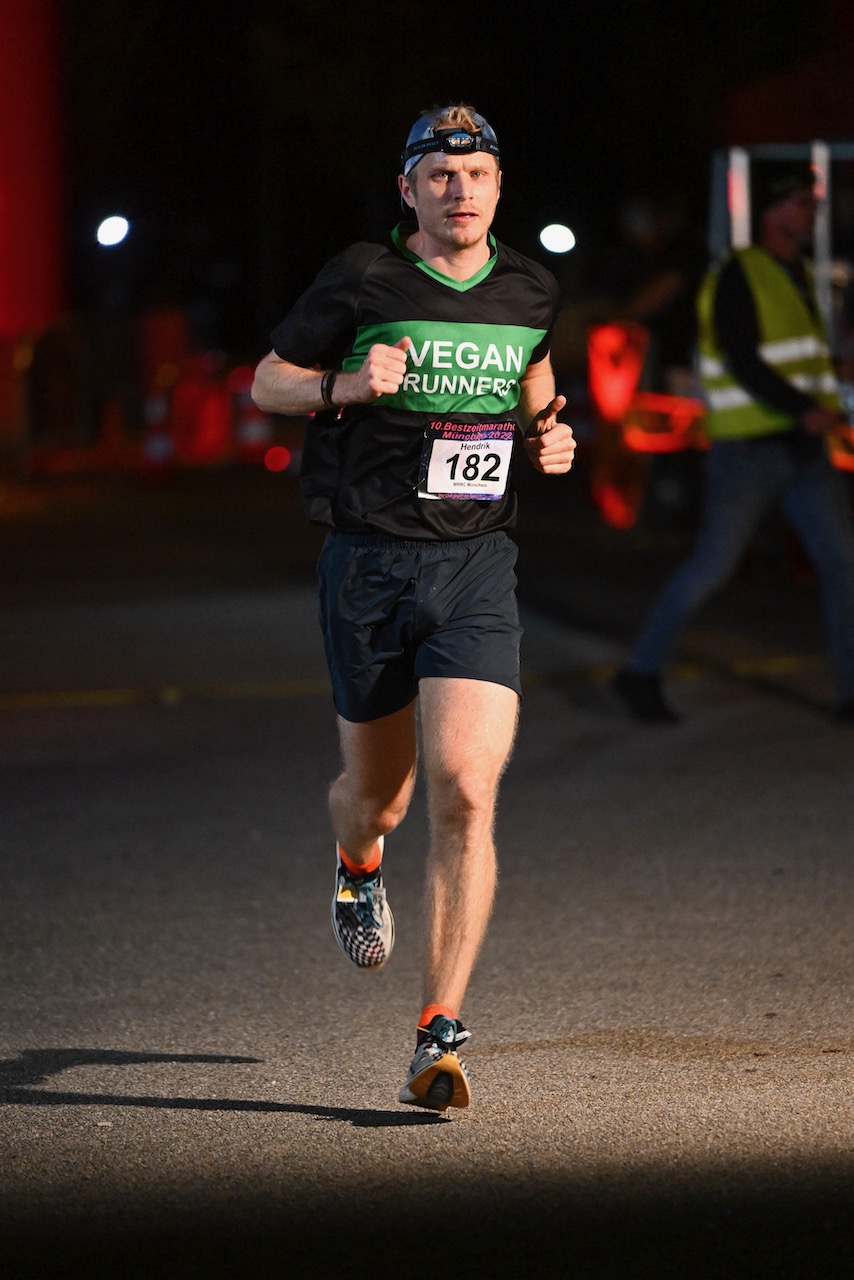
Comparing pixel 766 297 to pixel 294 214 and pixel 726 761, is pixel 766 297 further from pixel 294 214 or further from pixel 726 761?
pixel 294 214

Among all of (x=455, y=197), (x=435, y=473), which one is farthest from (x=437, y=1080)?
(x=455, y=197)

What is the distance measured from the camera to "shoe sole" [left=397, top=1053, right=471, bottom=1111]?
436cm

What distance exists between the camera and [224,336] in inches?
2739

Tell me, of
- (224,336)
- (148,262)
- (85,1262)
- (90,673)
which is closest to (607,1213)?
(85,1262)

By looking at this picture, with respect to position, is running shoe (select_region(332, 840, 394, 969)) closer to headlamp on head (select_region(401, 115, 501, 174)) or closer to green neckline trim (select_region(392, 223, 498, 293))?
green neckline trim (select_region(392, 223, 498, 293))

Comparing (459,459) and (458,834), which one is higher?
(459,459)

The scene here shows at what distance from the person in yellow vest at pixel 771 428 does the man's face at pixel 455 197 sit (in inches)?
167

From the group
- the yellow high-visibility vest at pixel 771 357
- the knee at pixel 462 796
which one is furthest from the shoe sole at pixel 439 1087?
the yellow high-visibility vest at pixel 771 357

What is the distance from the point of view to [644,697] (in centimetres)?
916

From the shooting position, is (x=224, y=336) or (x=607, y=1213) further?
(x=224, y=336)

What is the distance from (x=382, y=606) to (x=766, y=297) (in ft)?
15.0

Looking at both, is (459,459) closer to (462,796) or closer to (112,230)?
(462,796)

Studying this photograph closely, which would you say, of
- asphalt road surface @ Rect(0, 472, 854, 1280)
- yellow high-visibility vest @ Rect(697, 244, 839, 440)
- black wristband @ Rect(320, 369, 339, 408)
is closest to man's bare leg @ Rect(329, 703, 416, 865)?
asphalt road surface @ Rect(0, 472, 854, 1280)

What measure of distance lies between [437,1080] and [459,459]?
1.34m
